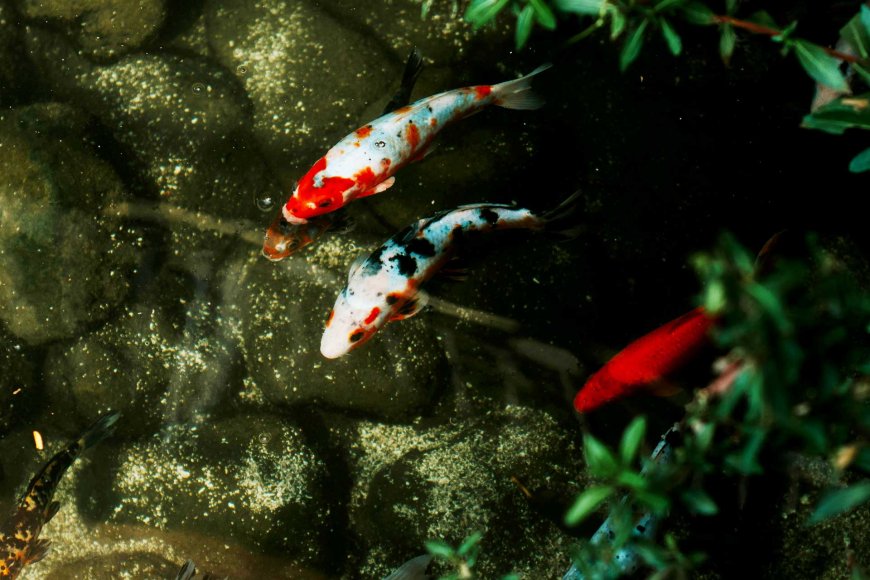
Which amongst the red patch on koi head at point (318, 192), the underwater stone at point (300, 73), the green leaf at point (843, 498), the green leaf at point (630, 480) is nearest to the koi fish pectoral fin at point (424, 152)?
the red patch on koi head at point (318, 192)

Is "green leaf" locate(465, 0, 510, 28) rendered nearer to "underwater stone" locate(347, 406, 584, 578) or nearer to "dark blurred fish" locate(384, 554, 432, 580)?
"underwater stone" locate(347, 406, 584, 578)

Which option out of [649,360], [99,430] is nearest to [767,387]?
[649,360]

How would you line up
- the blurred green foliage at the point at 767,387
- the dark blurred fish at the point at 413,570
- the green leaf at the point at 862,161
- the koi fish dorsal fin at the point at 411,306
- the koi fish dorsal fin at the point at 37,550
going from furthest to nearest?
the koi fish dorsal fin at the point at 37,550, the dark blurred fish at the point at 413,570, the koi fish dorsal fin at the point at 411,306, the green leaf at the point at 862,161, the blurred green foliage at the point at 767,387

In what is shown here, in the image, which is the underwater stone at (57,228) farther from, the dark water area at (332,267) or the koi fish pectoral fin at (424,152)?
the koi fish pectoral fin at (424,152)

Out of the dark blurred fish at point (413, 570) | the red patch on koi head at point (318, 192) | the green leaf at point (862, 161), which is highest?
the green leaf at point (862, 161)

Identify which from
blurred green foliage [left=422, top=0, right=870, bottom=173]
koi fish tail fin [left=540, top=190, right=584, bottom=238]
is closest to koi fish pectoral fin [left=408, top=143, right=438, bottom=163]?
koi fish tail fin [left=540, top=190, right=584, bottom=238]

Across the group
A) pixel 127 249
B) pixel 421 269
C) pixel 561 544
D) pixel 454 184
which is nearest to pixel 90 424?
pixel 127 249
